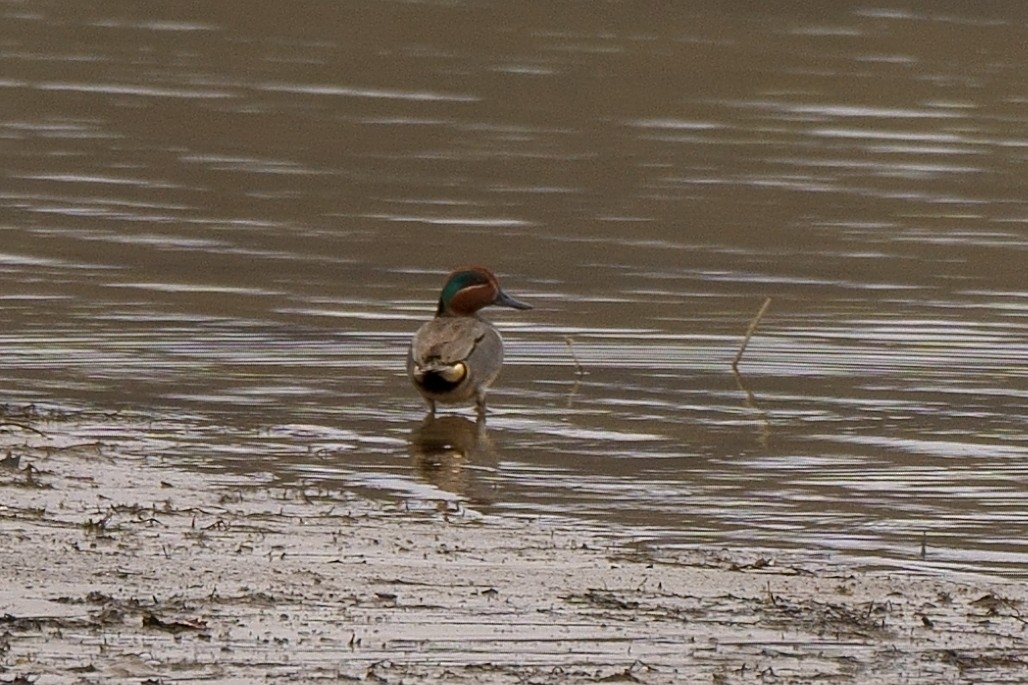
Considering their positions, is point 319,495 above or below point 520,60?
below

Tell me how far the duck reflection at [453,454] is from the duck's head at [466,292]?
1025 mm

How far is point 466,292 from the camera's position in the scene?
1246 centimetres

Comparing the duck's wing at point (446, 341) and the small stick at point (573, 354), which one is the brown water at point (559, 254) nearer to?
the small stick at point (573, 354)

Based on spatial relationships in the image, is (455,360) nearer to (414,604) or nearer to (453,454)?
(453,454)

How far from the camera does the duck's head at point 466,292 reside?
1243 cm

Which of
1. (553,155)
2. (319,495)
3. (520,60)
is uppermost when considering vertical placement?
(520,60)

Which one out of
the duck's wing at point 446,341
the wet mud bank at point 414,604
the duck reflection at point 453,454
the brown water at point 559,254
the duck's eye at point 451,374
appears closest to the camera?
the wet mud bank at point 414,604

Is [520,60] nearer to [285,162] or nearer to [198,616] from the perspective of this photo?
[285,162]

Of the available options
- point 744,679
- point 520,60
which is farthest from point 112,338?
point 520,60

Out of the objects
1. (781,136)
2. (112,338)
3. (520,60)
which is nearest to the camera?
(112,338)

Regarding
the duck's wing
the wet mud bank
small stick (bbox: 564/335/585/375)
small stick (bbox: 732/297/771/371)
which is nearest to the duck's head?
the duck's wing

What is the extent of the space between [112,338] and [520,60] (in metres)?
15.0

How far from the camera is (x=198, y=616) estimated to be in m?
6.96

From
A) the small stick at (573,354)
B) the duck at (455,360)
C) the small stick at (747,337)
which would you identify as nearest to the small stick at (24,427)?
the duck at (455,360)
